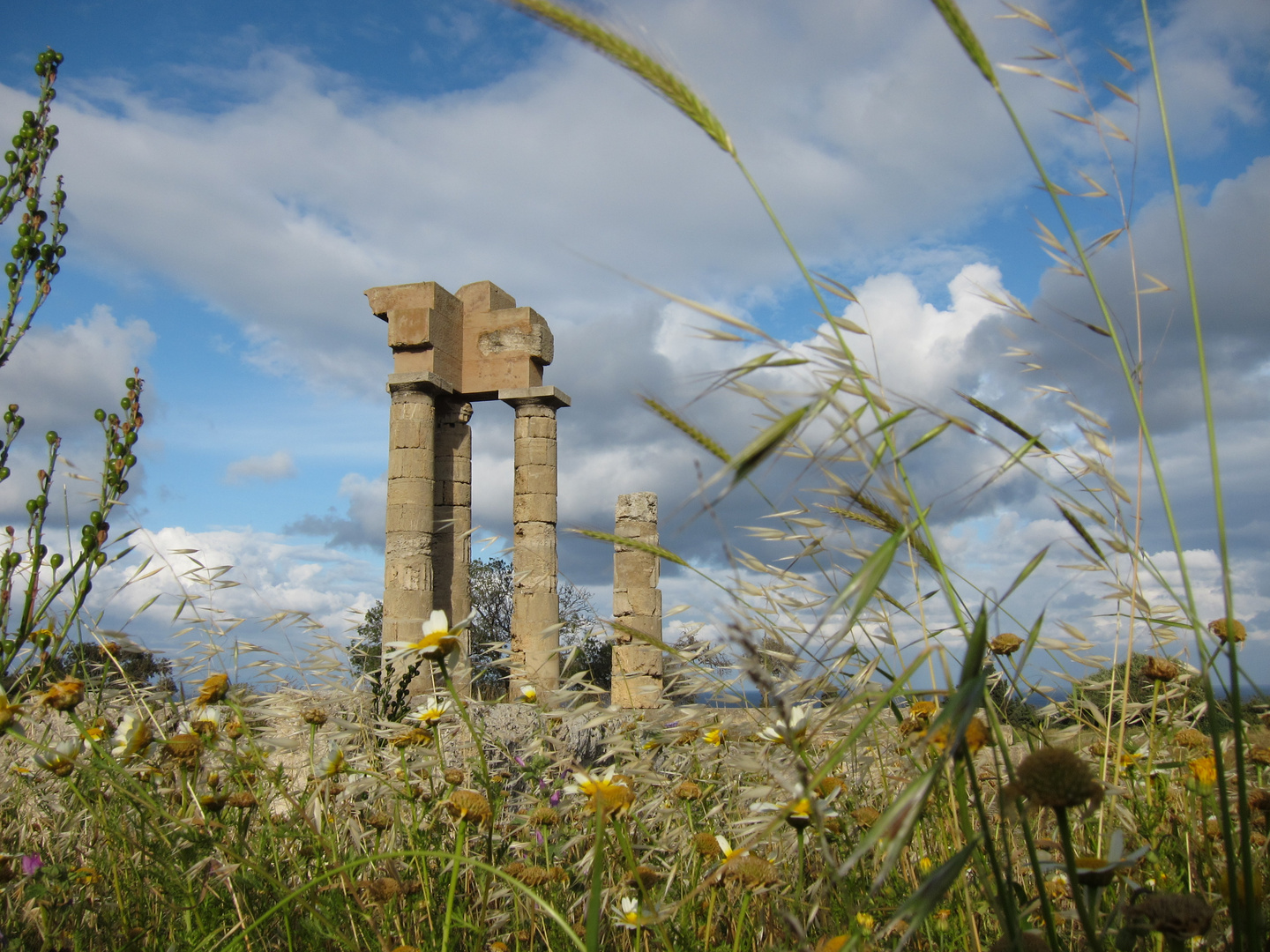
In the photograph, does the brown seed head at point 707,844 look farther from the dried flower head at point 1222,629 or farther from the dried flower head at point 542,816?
the dried flower head at point 1222,629

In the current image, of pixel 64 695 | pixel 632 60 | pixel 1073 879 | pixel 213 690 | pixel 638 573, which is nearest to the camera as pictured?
pixel 1073 879

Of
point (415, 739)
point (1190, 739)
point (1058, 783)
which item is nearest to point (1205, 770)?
point (1190, 739)

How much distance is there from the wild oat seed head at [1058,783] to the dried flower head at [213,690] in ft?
5.72

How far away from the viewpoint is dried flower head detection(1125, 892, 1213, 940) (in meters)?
0.94

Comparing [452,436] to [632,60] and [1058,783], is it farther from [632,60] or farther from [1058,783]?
[1058,783]

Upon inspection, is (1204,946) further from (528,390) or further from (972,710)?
(528,390)

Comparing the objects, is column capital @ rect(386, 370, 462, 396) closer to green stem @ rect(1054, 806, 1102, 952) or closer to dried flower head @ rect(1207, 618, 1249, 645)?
dried flower head @ rect(1207, 618, 1249, 645)

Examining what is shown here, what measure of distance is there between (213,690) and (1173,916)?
73.9 inches

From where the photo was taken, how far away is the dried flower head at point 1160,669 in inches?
67.5

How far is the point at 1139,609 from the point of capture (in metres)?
1.88

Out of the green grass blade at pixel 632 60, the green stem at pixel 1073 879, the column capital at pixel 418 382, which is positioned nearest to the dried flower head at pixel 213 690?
the green grass blade at pixel 632 60

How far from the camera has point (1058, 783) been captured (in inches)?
37.7

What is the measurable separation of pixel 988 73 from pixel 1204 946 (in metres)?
1.50

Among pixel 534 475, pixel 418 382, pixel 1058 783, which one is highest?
pixel 418 382
